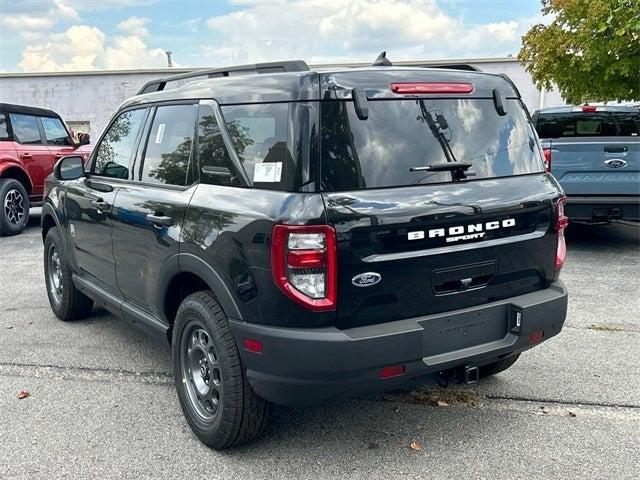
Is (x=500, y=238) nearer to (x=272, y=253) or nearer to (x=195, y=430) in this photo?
(x=272, y=253)

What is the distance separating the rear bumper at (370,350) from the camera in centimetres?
258

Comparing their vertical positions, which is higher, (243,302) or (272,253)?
(272,253)

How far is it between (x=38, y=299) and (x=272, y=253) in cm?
443

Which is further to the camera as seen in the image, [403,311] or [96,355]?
[96,355]

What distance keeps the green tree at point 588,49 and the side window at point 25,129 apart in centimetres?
857

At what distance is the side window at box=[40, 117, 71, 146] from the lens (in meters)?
10.6

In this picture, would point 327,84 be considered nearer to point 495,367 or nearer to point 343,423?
point 343,423

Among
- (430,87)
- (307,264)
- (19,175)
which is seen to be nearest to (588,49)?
(430,87)

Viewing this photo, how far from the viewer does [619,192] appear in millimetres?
7242

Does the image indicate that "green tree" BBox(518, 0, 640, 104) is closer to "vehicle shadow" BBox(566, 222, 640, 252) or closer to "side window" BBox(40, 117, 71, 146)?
"vehicle shadow" BBox(566, 222, 640, 252)

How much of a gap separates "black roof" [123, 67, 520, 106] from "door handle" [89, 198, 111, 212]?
1019 mm

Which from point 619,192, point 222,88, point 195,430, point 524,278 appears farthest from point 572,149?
point 195,430

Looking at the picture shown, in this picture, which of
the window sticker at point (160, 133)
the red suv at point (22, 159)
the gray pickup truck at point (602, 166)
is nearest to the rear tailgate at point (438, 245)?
the window sticker at point (160, 133)

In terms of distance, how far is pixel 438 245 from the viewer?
279 centimetres
